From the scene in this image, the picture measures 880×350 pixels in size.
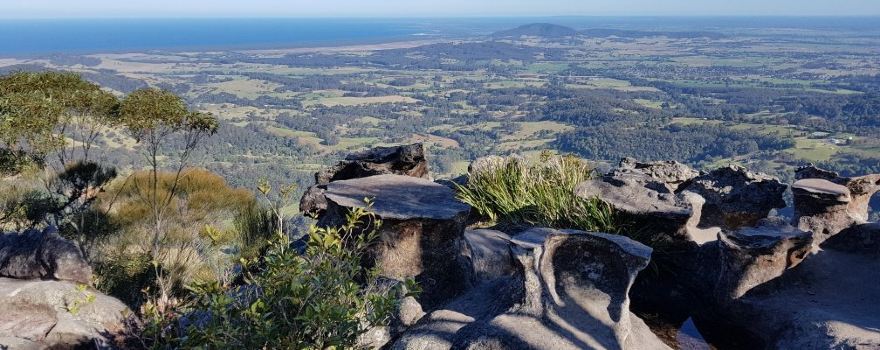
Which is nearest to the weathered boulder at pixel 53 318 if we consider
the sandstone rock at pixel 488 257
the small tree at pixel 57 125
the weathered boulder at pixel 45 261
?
the weathered boulder at pixel 45 261

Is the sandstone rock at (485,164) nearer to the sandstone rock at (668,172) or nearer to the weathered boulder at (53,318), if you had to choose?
the sandstone rock at (668,172)

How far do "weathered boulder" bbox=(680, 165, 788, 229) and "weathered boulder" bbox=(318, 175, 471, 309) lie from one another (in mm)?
3647

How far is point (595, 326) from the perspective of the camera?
5.42 metres

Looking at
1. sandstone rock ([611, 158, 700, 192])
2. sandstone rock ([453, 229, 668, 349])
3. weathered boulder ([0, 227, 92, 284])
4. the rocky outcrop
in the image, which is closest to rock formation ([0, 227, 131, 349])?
weathered boulder ([0, 227, 92, 284])

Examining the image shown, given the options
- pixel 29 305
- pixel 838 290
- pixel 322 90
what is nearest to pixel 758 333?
pixel 838 290

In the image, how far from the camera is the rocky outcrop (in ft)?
17.2

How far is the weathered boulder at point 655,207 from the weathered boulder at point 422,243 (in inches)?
71.0

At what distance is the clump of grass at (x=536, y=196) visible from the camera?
8.20 meters

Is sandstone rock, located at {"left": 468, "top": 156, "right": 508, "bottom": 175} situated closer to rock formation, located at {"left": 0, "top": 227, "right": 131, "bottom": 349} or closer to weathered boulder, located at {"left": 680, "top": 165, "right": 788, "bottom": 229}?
weathered boulder, located at {"left": 680, "top": 165, "right": 788, "bottom": 229}

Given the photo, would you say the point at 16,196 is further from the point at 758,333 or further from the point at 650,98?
the point at 650,98

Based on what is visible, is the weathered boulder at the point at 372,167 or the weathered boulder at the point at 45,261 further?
the weathered boulder at the point at 372,167

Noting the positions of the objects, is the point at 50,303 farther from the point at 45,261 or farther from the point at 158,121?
the point at 158,121

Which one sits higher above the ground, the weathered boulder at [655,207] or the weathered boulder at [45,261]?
the weathered boulder at [655,207]

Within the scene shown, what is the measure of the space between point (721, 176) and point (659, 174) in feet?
3.42
